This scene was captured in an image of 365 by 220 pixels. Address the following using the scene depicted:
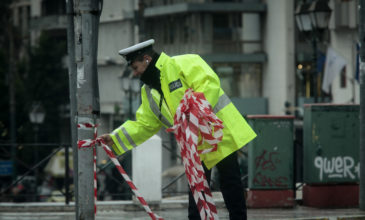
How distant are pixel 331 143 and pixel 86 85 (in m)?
4.52

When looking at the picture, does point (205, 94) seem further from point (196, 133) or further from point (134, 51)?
point (134, 51)

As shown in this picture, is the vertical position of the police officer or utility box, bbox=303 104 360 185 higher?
the police officer

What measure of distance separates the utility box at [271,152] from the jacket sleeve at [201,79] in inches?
A: 154

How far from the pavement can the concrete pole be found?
2495mm

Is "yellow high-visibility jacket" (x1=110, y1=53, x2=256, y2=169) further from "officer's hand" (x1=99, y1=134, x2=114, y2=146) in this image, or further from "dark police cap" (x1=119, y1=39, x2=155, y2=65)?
"officer's hand" (x1=99, y1=134, x2=114, y2=146)

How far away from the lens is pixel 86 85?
699cm

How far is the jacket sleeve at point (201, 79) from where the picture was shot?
6562 mm

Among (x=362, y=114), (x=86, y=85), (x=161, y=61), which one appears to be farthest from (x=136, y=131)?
(x=362, y=114)

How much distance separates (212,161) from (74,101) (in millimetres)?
1511

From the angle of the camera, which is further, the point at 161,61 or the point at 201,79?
the point at 161,61

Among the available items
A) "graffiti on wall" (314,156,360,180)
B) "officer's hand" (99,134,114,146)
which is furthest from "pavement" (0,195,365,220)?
"officer's hand" (99,134,114,146)

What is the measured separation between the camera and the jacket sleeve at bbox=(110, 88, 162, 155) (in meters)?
7.27

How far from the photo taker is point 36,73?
158ft

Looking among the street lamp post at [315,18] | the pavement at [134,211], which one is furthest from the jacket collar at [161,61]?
the street lamp post at [315,18]
